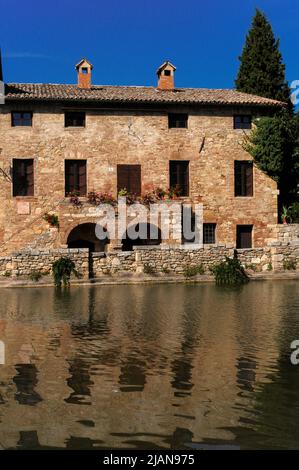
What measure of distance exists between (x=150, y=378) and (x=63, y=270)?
46.6ft

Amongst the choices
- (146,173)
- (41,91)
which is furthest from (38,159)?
(146,173)

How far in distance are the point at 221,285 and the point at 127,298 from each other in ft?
17.6

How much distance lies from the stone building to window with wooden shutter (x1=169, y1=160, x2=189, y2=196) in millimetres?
55

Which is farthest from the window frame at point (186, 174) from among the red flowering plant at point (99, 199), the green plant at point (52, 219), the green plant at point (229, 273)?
the green plant at point (229, 273)

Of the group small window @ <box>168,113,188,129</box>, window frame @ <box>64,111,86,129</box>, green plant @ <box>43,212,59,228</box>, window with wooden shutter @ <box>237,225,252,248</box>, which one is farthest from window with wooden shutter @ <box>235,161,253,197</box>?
green plant @ <box>43,212,59,228</box>

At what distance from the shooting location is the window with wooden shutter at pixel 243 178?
93.3 feet

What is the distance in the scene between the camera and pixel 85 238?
2738cm

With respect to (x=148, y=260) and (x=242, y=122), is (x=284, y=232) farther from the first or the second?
(x=148, y=260)

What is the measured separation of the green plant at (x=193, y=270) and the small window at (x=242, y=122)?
9603 millimetres

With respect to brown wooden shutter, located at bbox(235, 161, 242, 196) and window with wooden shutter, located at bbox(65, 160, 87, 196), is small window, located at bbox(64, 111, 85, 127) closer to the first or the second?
window with wooden shutter, located at bbox(65, 160, 87, 196)

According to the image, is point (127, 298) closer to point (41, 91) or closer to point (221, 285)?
point (221, 285)

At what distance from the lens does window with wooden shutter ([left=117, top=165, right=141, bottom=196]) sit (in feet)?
89.7

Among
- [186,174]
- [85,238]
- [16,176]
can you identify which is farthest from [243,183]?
[16,176]

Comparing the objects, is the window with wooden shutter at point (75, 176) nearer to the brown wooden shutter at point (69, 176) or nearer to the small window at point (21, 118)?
the brown wooden shutter at point (69, 176)
